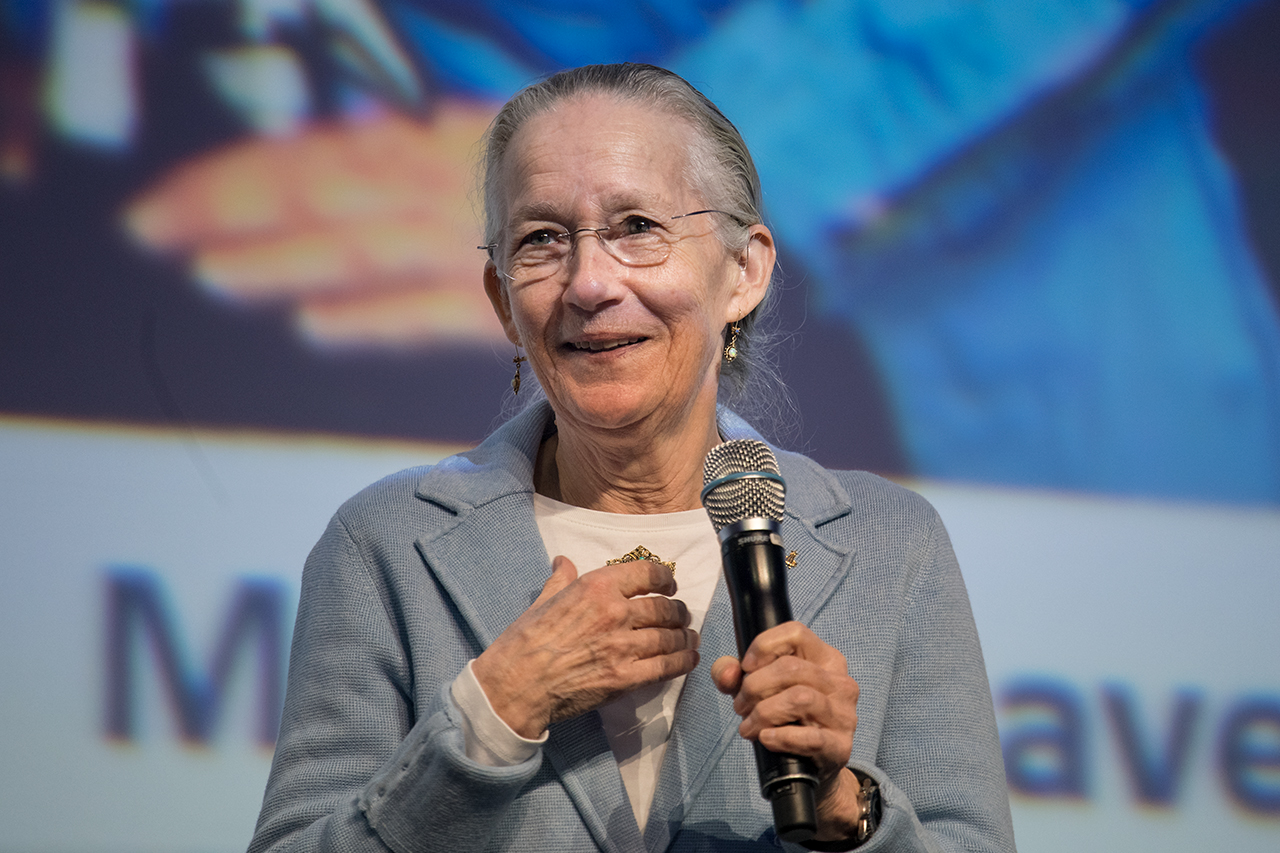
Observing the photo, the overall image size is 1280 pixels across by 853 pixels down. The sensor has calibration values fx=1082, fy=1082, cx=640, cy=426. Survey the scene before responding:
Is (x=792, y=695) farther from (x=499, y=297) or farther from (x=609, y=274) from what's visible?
(x=499, y=297)

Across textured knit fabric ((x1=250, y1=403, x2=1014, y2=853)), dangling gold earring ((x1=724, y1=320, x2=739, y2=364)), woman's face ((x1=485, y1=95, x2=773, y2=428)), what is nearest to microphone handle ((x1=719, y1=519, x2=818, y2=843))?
textured knit fabric ((x1=250, y1=403, x2=1014, y2=853))

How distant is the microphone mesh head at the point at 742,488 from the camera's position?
1.09 meters

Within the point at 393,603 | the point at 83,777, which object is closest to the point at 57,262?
the point at 83,777

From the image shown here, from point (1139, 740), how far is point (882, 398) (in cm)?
87

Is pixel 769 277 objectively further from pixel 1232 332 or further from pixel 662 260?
pixel 1232 332

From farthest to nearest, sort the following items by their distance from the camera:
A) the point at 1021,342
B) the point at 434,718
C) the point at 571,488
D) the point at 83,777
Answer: the point at 1021,342 → the point at 83,777 → the point at 571,488 → the point at 434,718

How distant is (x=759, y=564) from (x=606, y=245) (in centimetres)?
63

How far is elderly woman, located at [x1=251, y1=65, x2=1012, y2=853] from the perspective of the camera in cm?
120

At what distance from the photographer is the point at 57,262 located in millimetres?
2250

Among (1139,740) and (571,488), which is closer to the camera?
(571,488)

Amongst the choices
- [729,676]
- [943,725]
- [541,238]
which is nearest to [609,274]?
[541,238]

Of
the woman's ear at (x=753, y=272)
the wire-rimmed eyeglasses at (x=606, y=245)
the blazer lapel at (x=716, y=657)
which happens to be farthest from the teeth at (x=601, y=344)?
the blazer lapel at (x=716, y=657)

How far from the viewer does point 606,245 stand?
1.51 meters

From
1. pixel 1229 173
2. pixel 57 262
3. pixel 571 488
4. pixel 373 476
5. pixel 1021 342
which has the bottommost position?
pixel 571 488
